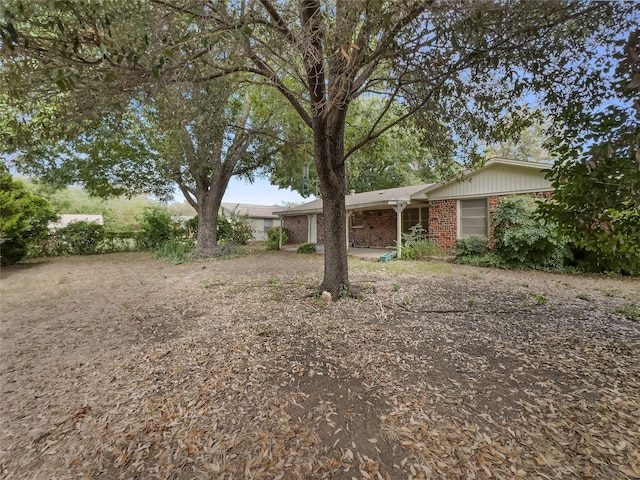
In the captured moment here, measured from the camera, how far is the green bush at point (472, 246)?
32.6 ft

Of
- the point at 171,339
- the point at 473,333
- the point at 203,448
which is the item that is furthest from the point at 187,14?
the point at 473,333

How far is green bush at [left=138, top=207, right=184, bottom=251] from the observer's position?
49.0 ft

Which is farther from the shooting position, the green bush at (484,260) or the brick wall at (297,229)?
the brick wall at (297,229)

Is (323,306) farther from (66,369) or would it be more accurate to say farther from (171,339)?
(66,369)

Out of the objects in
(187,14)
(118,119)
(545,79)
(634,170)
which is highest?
(187,14)

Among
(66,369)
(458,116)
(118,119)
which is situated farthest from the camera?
(458,116)

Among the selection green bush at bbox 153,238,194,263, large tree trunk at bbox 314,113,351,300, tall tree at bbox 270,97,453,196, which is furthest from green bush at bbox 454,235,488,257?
green bush at bbox 153,238,194,263

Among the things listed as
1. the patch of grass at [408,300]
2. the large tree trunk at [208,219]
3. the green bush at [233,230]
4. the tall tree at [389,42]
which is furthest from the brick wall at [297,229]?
the tall tree at [389,42]

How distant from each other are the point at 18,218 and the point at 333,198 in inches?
413

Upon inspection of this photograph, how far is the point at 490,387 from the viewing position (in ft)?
8.75

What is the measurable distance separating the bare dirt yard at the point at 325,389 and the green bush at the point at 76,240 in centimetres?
1045

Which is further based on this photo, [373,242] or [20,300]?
[373,242]

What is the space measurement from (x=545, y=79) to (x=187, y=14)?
4352 mm

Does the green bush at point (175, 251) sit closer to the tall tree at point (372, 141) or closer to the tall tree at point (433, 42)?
the tall tree at point (372, 141)
